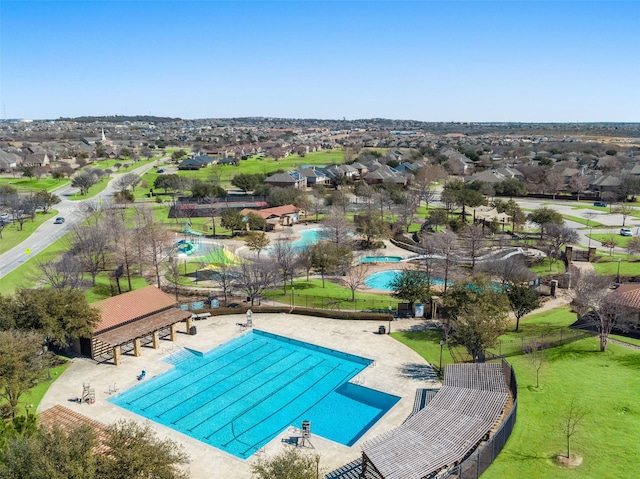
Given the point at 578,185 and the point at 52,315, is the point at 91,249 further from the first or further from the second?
the point at 578,185

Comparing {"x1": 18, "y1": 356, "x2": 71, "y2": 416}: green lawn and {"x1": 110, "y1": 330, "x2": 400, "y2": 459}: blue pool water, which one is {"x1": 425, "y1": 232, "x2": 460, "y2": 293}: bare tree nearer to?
{"x1": 110, "y1": 330, "x2": 400, "y2": 459}: blue pool water

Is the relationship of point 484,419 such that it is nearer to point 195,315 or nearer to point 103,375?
point 103,375

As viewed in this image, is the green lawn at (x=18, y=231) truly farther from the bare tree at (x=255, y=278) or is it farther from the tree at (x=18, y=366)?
the tree at (x=18, y=366)

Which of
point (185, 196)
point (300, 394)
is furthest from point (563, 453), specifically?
point (185, 196)

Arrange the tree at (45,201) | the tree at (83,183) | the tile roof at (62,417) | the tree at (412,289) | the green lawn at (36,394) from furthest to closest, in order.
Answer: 1. the tree at (83,183)
2. the tree at (45,201)
3. the tree at (412,289)
4. the green lawn at (36,394)
5. the tile roof at (62,417)

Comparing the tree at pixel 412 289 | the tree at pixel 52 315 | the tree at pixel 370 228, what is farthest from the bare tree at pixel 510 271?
the tree at pixel 52 315

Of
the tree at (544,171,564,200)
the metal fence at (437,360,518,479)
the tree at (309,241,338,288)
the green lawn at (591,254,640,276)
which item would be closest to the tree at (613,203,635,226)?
the tree at (544,171,564,200)
